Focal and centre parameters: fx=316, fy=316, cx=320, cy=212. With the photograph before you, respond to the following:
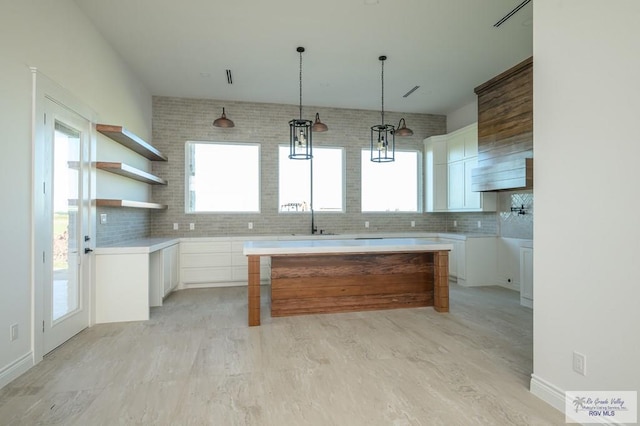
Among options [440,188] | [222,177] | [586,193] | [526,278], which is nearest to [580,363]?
[586,193]

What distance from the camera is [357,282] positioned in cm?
398

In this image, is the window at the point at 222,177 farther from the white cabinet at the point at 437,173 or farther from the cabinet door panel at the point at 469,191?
the cabinet door panel at the point at 469,191

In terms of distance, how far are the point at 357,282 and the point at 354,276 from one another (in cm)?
9

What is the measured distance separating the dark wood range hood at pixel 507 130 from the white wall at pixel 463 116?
1520mm

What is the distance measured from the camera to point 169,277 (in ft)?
15.2

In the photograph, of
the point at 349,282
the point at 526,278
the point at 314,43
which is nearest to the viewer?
the point at 314,43

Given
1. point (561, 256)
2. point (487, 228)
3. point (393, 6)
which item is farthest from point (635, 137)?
point (487, 228)

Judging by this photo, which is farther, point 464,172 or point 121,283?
point 464,172

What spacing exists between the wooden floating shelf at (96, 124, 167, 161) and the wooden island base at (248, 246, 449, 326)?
2.31m

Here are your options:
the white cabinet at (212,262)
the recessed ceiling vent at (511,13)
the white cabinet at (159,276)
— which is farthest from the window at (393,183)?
the white cabinet at (159,276)

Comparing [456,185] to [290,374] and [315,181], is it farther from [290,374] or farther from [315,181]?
[290,374]

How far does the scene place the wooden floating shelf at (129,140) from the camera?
140 inches

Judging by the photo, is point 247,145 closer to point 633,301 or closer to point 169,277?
point 169,277

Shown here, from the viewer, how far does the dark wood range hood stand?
367cm
